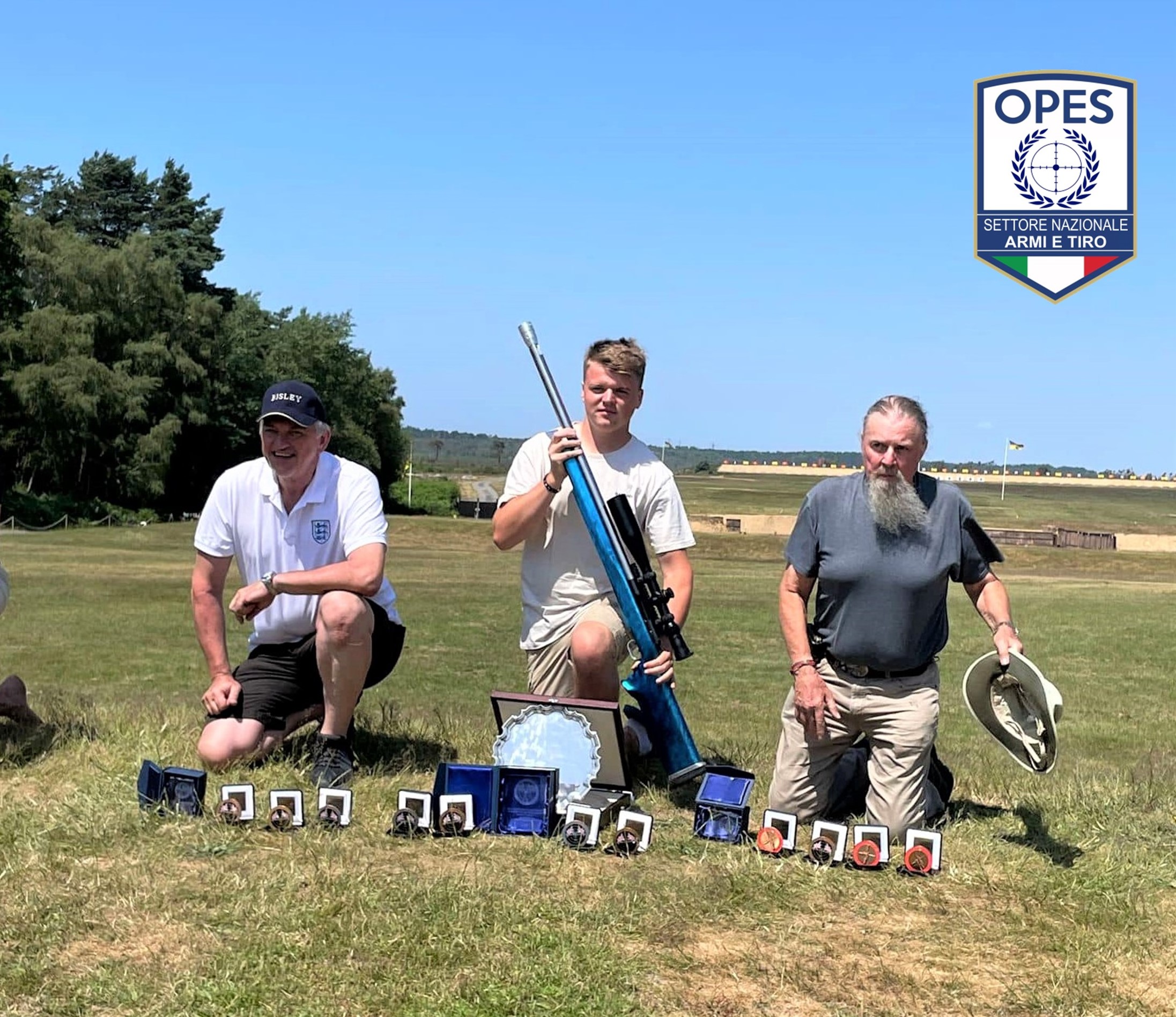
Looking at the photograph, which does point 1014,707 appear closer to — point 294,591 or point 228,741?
point 294,591

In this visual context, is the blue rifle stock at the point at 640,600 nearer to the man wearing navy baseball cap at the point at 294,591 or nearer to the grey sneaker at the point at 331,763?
the man wearing navy baseball cap at the point at 294,591

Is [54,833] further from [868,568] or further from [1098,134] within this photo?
[1098,134]

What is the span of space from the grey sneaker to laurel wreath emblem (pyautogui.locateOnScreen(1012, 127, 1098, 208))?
13625 mm

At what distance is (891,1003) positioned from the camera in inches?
128

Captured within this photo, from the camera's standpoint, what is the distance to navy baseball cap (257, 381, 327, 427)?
5227 millimetres

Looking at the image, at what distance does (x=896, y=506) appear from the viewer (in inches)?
193

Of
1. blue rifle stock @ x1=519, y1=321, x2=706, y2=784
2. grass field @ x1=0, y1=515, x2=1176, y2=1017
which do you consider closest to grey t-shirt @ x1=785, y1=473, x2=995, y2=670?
blue rifle stock @ x1=519, y1=321, x2=706, y2=784

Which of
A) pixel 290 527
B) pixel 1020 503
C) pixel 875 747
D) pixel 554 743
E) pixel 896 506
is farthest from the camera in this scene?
pixel 1020 503

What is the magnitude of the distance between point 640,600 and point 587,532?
18.2 inches

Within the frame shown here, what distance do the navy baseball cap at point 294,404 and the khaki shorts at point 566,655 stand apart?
144cm

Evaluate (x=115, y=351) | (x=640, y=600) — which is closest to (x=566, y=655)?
(x=640, y=600)

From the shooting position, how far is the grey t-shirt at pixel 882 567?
4.91 m

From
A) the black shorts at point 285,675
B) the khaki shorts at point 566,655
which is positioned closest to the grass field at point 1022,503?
the khaki shorts at point 566,655

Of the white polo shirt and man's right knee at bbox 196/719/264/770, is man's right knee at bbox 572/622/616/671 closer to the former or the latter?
the white polo shirt
